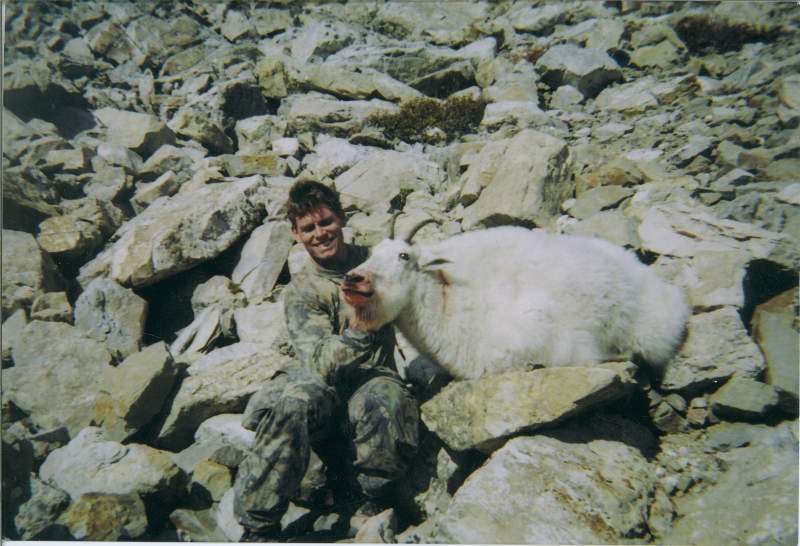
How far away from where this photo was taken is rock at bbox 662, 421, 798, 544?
279cm

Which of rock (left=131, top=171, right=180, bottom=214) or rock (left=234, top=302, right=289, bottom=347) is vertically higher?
rock (left=131, top=171, right=180, bottom=214)

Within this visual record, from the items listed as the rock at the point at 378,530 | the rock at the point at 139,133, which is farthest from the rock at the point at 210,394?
the rock at the point at 139,133

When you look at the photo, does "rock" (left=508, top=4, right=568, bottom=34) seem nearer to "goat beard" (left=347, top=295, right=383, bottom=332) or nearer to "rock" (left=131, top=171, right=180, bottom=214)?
"rock" (left=131, top=171, right=180, bottom=214)

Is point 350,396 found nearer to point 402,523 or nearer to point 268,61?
point 402,523

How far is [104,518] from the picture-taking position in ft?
11.2

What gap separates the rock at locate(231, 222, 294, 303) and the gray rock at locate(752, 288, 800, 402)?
18.1 ft

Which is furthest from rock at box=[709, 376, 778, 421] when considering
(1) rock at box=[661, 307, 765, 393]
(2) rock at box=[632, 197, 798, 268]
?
(2) rock at box=[632, 197, 798, 268]

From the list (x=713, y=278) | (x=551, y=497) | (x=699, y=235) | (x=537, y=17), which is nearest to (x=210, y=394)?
(x=551, y=497)

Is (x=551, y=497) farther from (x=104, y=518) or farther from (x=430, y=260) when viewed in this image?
(x=104, y=518)

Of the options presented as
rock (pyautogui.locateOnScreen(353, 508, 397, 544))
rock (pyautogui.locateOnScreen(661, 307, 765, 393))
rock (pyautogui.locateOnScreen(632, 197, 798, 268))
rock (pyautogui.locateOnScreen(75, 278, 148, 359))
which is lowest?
rock (pyautogui.locateOnScreen(353, 508, 397, 544))

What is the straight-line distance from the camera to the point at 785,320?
4.00 meters

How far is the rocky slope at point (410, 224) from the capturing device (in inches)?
134

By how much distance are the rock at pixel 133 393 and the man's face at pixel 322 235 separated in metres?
1.97

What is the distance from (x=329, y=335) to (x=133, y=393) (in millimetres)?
2143
